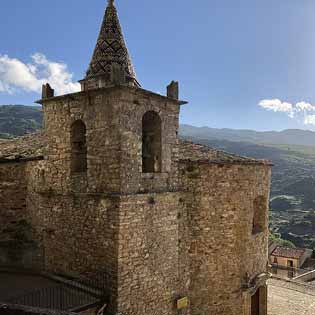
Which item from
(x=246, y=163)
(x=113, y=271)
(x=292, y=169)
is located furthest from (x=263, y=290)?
(x=292, y=169)

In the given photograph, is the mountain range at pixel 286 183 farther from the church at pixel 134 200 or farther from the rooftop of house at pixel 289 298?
the rooftop of house at pixel 289 298

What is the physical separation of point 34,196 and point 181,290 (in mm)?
5682

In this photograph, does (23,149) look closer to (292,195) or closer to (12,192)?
(12,192)

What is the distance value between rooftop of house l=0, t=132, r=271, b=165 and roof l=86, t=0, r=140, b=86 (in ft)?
11.3

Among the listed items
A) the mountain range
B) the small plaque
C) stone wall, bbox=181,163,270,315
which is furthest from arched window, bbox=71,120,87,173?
the mountain range

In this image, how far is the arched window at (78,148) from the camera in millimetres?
10070

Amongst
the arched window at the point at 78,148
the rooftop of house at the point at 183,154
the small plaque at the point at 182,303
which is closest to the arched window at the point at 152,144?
the rooftop of house at the point at 183,154

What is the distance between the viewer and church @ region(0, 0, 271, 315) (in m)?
8.93

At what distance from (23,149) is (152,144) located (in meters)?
5.23

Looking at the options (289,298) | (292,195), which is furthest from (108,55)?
(292,195)

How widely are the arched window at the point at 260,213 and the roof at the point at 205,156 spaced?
157 cm

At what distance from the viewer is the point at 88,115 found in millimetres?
9469

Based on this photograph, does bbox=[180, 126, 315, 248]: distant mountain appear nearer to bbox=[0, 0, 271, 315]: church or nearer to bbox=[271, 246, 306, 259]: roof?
bbox=[271, 246, 306, 259]: roof

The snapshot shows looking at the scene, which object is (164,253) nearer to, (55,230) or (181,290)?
(181,290)
